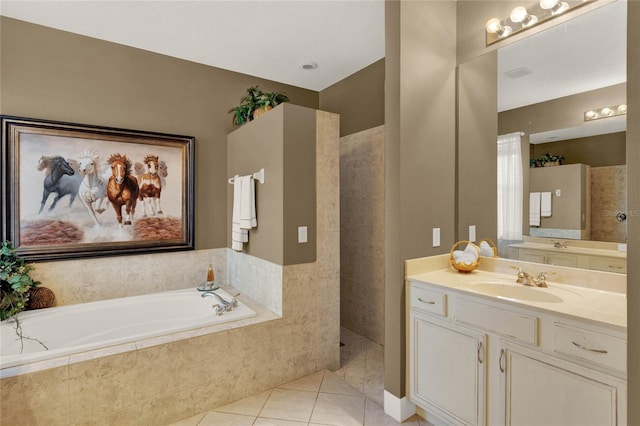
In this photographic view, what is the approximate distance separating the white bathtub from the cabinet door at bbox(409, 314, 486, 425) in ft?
Result: 4.07

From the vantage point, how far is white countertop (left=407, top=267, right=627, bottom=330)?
4.36 ft

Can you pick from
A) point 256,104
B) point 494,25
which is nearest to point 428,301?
point 494,25

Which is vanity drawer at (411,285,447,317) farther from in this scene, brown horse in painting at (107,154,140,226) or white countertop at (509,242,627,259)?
brown horse in painting at (107,154,140,226)

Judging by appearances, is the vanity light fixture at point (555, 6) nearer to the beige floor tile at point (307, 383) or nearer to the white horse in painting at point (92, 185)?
the beige floor tile at point (307, 383)

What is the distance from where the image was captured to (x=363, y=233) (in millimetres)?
3404

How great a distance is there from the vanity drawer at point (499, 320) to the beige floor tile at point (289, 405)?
1189 mm

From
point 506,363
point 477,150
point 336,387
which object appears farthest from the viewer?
point 336,387

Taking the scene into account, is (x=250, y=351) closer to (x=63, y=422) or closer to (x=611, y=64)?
(x=63, y=422)

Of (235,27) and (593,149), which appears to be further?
(235,27)

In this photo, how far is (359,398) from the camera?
2297 mm

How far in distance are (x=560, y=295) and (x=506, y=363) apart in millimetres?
450

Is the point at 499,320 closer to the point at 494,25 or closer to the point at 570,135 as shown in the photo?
the point at 570,135

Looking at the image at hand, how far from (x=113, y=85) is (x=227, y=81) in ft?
3.47

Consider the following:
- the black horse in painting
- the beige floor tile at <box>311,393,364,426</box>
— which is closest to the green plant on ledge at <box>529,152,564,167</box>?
the beige floor tile at <box>311,393,364,426</box>
